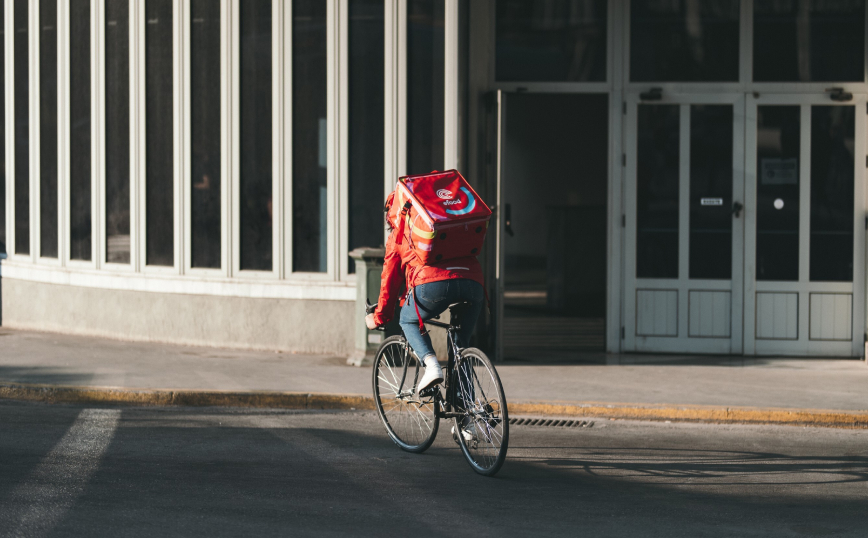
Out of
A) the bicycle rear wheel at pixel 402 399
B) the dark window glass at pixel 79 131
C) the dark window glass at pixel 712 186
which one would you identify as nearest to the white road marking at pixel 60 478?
the bicycle rear wheel at pixel 402 399

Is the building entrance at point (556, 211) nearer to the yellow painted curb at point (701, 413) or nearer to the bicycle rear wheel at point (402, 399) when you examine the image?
the yellow painted curb at point (701, 413)

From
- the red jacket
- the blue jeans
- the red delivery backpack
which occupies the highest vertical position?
the red delivery backpack

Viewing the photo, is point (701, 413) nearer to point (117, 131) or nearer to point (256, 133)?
point (256, 133)

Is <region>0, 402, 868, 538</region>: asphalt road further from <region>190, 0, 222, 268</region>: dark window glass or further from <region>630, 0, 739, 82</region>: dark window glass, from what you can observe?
<region>630, 0, 739, 82</region>: dark window glass

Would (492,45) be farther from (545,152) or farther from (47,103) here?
(545,152)

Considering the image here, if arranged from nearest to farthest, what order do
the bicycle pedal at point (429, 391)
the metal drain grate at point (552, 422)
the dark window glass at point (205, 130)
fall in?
the bicycle pedal at point (429, 391) → the metal drain grate at point (552, 422) → the dark window glass at point (205, 130)

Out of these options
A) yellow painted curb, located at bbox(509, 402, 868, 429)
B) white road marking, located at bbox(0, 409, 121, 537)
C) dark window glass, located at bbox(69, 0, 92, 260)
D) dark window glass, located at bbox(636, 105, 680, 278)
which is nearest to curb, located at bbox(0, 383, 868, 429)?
yellow painted curb, located at bbox(509, 402, 868, 429)

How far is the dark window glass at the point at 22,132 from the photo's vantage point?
1336cm

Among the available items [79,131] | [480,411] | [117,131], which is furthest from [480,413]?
[79,131]

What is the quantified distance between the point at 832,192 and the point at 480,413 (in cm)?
658

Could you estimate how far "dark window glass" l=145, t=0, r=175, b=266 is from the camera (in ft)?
38.5

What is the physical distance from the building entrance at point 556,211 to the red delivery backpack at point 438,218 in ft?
24.8

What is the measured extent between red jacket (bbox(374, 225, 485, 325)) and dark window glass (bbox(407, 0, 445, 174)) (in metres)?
4.40

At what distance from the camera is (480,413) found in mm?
6035
